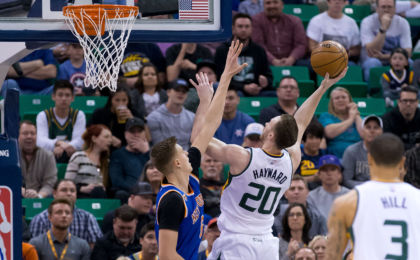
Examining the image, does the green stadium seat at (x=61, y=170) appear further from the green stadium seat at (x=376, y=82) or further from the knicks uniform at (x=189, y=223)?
the green stadium seat at (x=376, y=82)

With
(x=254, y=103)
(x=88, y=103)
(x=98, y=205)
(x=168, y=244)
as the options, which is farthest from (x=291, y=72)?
(x=168, y=244)

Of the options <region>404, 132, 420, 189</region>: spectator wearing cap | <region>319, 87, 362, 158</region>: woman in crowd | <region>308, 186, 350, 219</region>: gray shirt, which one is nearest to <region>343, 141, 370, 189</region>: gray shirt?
<region>319, 87, 362, 158</region>: woman in crowd

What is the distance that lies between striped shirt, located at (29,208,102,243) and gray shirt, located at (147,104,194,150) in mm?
1737

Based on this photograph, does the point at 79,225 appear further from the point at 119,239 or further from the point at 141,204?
the point at 141,204

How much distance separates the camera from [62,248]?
8.47 metres

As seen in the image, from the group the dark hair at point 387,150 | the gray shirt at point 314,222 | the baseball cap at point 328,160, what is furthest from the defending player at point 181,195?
the baseball cap at point 328,160

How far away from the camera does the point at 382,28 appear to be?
41.0ft

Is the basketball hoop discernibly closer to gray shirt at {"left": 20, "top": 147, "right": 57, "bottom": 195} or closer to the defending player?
the defending player

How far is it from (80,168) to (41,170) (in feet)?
1.48

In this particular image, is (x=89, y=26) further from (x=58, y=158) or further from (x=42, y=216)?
(x=58, y=158)

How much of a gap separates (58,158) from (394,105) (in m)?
4.98

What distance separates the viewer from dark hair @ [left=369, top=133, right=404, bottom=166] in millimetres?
4871

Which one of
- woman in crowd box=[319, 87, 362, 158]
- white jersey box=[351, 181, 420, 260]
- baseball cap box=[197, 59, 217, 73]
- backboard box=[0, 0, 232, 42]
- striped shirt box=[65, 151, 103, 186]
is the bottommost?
striped shirt box=[65, 151, 103, 186]

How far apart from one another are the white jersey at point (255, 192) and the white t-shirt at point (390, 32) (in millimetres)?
6582
